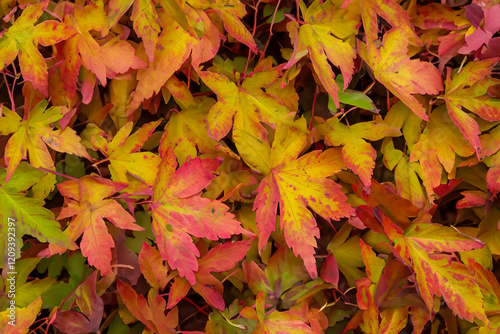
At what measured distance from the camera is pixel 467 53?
0.65 metres

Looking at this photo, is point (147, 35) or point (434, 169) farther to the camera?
point (434, 169)

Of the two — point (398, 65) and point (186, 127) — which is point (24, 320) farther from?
point (398, 65)

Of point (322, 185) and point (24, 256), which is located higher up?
point (322, 185)

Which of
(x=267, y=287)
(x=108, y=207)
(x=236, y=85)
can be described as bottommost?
(x=267, y=287)

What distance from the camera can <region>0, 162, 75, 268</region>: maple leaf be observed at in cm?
57

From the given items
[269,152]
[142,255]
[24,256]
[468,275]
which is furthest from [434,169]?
[24,256]

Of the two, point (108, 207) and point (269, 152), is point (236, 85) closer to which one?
point (269, 152)

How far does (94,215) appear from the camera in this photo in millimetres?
590

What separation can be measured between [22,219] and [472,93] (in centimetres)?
71

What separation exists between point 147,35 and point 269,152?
24 cm

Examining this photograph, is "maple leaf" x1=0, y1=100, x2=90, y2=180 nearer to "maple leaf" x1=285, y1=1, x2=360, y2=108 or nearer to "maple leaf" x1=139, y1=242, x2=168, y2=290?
"maple leaf" x1=139, y1=242, x2=168, y2=290

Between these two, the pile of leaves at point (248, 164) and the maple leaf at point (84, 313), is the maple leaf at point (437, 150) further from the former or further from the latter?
the maple leaf at point (84, 313)

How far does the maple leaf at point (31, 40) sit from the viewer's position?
57 cm

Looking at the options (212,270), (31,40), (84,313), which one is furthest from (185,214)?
(31,40)
